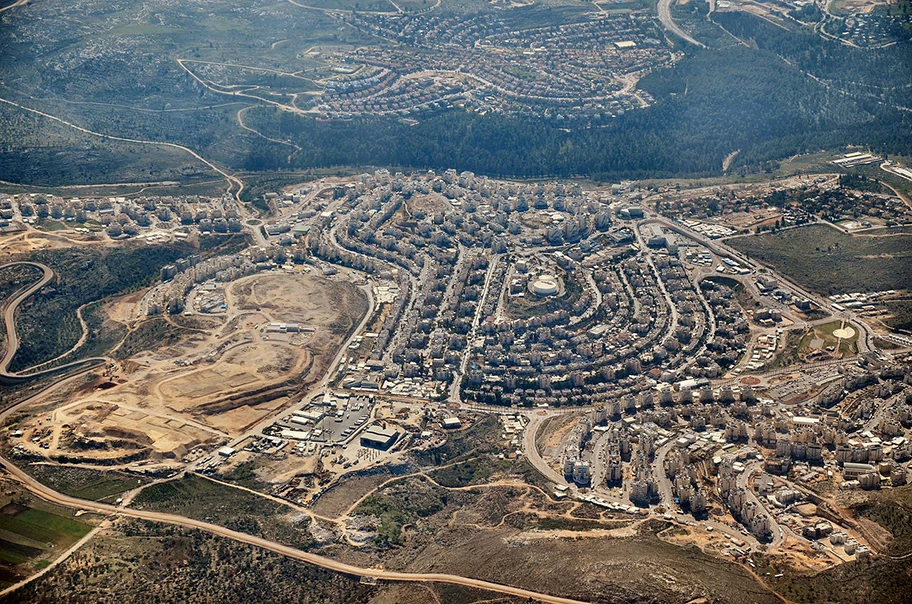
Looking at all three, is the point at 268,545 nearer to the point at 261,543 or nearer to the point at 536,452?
the point at 261,543

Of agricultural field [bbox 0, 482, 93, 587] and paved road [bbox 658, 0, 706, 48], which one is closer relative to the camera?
agricultural field [bbox 0, 482, 93, 587]

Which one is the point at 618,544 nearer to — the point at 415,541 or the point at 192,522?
the point at 415,541

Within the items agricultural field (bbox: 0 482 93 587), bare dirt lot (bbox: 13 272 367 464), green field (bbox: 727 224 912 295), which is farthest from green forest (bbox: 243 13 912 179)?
agricultural field (bbox: 0 482 93 587)

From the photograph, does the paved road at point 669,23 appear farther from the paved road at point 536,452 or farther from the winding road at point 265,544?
the winding road at point 265,544

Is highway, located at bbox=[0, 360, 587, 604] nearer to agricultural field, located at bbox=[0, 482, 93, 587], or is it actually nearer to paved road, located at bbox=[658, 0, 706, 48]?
agricultural field, located at bbox=[0, 482, 93, 587]

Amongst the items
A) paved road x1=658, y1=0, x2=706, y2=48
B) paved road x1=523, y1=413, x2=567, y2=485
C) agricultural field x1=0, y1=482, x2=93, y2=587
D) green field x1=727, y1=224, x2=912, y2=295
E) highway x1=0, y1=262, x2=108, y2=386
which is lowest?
paved road x1=523, y1=413, x2=567, y2=485

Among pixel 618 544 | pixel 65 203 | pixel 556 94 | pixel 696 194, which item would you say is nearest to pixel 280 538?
pixel 618 544
